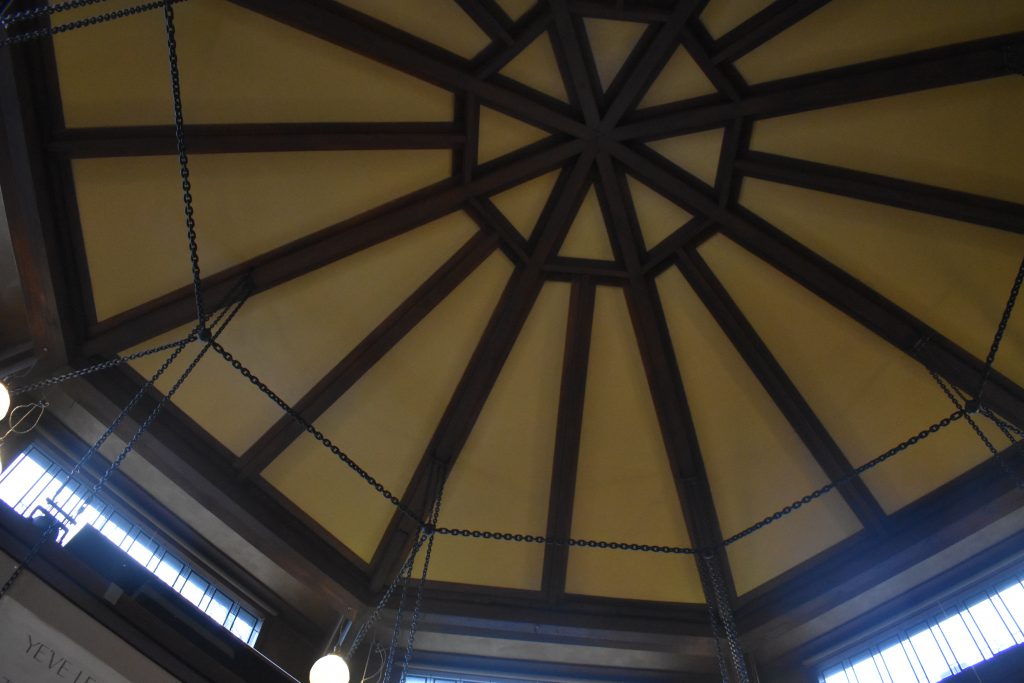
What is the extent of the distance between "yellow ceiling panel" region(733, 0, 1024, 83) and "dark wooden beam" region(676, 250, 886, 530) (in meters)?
2.00

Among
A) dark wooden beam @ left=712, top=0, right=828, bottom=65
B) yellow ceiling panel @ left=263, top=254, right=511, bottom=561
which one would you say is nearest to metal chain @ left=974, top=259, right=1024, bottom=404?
dark wooden beam @ left=712, top=0, right=828, bottom=65

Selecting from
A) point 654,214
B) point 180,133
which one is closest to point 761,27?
point 654,214

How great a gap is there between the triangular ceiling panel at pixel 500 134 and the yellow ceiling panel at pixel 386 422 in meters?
1.04

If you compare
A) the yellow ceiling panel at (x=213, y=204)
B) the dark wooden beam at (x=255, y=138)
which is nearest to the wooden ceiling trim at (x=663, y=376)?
the dark wooden beam at (x=255, y=138)

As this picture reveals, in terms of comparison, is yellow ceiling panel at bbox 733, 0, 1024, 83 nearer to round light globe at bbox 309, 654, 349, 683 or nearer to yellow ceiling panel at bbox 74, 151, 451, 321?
yellow ceiling panel at bbox 74, 151, 451, 321

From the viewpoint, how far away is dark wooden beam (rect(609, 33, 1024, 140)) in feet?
19.2

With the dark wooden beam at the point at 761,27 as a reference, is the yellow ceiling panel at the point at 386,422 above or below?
below

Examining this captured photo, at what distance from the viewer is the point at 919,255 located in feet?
22.3

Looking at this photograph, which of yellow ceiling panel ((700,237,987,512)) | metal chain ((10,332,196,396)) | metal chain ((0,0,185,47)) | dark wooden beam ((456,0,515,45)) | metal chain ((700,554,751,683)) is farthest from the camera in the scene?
yellow ceiling panel ((700,237,987,512))

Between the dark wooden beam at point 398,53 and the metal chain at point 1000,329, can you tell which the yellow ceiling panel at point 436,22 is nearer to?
the dark wooden beam at point 398,53

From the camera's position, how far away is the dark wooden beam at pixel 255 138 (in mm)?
5629

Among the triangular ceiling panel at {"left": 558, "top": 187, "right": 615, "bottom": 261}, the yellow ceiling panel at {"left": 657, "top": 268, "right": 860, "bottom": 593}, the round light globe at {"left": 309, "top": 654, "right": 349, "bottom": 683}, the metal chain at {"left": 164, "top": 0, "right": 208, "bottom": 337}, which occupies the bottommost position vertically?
the round light globe at {"left": 309, "top": 654, "right": 349, "bottom": 683}

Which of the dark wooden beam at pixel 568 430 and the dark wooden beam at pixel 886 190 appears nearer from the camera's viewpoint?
the dark wooden beam at pixel 886 190

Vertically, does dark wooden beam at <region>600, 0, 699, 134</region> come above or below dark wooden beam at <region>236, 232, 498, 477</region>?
above
